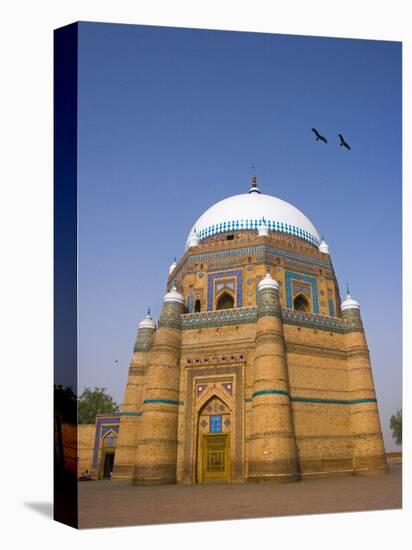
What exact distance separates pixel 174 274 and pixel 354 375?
656 cm

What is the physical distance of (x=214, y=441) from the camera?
44.8ft

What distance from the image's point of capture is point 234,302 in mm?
16250

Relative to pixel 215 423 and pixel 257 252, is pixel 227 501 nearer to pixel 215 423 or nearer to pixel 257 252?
pixel 215 423

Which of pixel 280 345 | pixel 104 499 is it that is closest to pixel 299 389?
pixel 280 345

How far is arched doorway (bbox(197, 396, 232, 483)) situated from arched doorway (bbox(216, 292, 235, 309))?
11.2 feet

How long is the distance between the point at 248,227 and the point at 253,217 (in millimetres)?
381

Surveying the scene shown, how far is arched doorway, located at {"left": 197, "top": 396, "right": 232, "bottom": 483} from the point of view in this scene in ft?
43.8

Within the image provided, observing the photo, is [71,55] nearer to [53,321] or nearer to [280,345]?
[53,321]

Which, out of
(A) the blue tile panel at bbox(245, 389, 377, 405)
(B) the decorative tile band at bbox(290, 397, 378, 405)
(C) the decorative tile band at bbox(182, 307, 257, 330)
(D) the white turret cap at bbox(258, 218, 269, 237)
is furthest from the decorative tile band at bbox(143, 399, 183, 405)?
(D) the white turret cap at bbox(258, 218, 269, 237)

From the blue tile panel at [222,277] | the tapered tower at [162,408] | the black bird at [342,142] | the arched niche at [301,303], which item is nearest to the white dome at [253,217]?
the blue tile panel at [222,277]

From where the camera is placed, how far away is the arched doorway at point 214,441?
13.3m

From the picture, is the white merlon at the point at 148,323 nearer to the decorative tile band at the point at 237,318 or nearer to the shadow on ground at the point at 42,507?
the decorative tile band at the point at 237,318

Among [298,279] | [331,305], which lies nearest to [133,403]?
[298,279]

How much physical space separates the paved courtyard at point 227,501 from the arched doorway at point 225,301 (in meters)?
5.72
